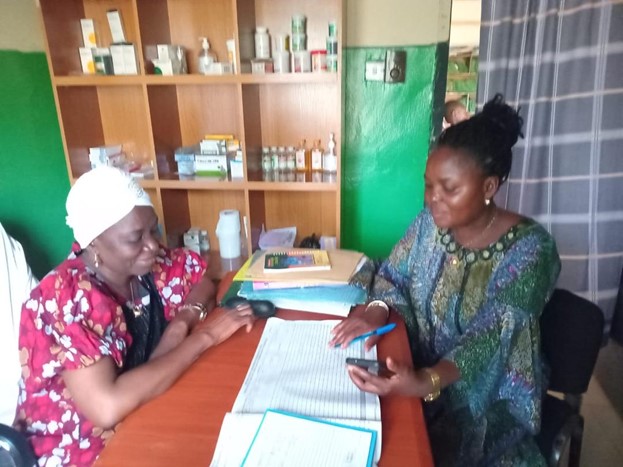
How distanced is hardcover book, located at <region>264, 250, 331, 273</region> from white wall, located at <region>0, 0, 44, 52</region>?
1513 millimetres

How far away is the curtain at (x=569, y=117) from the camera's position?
1944 mm

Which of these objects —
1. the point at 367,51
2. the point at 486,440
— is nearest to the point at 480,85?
the point at 367,51

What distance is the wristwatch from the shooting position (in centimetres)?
135

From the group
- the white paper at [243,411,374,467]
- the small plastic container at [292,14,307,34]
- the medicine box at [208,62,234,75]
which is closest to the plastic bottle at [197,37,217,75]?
the medicine box at [208,62,234,75]

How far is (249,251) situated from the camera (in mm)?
2420

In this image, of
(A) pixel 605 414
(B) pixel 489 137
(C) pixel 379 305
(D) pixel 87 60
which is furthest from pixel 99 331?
(A) pixel 605 414

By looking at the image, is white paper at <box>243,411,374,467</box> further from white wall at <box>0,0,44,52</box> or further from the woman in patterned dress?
white wall at <box>0,0,44,52</box>

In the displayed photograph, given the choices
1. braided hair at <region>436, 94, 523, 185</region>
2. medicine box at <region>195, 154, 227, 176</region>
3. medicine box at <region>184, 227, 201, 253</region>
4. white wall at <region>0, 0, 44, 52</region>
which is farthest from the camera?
medicine box at <region>184, 227, 201, 253</region>

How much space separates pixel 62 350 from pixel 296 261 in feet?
2.35

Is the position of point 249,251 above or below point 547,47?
below

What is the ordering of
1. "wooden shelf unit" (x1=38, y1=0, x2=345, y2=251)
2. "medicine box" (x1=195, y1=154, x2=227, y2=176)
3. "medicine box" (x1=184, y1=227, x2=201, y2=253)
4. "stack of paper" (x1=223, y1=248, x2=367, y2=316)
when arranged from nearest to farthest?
"stack of paper" (x1=223, y1=248, x2=367, y2=316), "wooden shelf unit" (x1=38, y1=0, x2=345, y2=251), "medicine box" (x1=195, y1=154, x2=227, y2=176), "medicine box" (x1=184, y1=227, x2=201, y2=253)

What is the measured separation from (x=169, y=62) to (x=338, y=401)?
1802mm

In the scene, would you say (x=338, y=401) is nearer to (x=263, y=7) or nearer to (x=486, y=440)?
(x=486, y=440)

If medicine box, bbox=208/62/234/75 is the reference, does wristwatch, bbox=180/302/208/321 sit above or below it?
below
